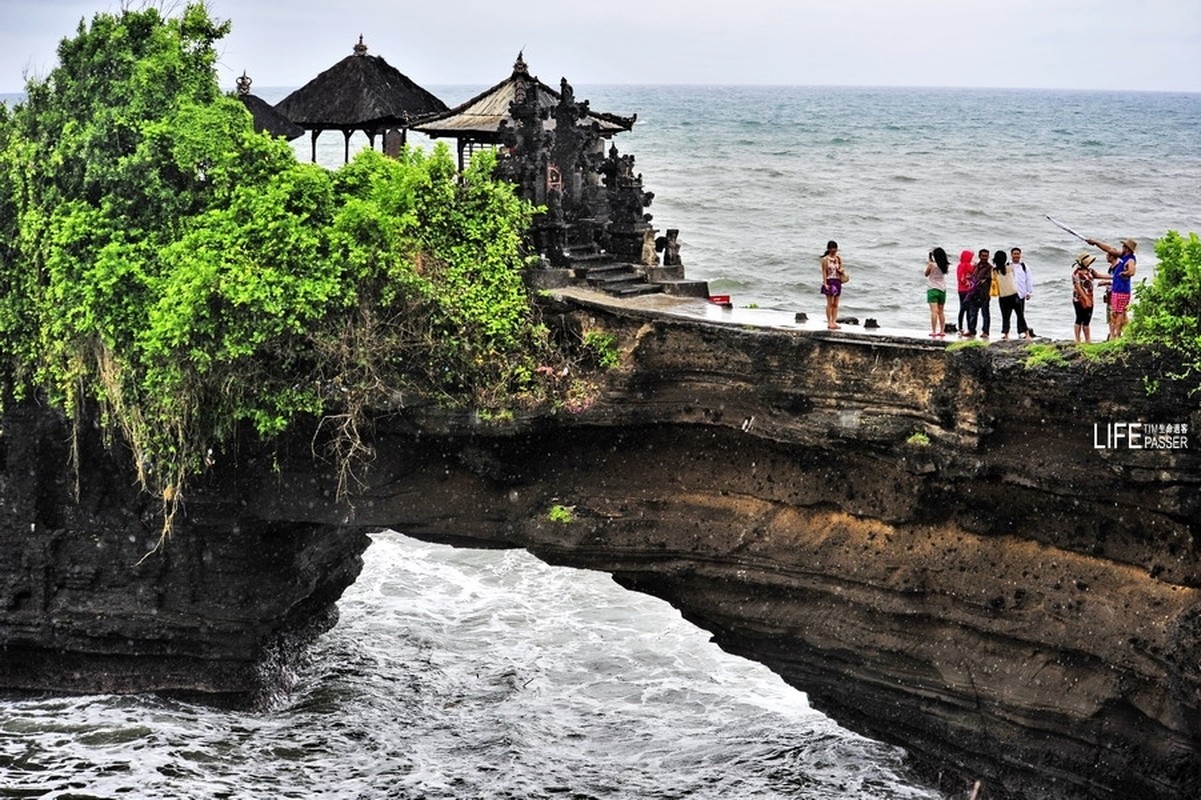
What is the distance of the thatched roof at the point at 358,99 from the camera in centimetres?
2425

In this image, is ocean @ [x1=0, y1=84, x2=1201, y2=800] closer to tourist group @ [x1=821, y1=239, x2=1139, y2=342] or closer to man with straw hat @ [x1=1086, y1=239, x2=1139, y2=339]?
tourist group @ [x1=821, y1=239, x2=1139, y2=342]

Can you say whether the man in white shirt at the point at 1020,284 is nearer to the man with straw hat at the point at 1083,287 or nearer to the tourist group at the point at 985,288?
the tourist group at the point at 985,288

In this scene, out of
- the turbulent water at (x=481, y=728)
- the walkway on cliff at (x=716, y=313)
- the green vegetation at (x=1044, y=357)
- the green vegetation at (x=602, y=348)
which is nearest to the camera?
the green vegetation at (x=1044, y=357)

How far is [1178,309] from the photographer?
1473cm

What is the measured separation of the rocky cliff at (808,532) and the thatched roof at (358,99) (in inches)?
286

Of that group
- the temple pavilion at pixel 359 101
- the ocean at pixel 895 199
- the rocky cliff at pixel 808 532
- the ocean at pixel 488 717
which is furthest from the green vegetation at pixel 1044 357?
the temple pavilion at pixel 359 101

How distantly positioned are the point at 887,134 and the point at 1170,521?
233 ft

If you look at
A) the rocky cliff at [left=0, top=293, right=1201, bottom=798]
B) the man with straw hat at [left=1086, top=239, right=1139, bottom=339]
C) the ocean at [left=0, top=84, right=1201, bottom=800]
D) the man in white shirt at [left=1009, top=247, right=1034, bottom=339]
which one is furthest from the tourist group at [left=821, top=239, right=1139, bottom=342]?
the rocky cliff at [left=0, top=293, right=1201, bottom=798]

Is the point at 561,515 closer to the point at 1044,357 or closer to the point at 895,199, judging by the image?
the point at 1044,357

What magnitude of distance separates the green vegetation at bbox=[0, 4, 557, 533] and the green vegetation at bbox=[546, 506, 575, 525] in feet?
4.61

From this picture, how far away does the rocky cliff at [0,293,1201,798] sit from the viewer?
15.5m

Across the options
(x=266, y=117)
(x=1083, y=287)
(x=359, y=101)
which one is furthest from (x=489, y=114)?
(x=1083, y=287)

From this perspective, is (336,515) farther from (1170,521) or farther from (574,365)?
(1170,521)

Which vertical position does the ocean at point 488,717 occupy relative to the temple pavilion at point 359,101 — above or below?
below
